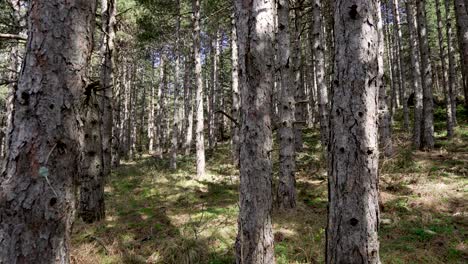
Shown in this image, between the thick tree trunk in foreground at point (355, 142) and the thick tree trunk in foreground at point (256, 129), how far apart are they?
0.85m

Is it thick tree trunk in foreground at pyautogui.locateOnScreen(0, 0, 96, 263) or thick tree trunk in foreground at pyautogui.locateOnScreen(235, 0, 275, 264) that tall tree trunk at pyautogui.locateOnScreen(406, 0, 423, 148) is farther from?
thick tree trunk in foreground at pyautogui.locateOnScreen(0, 0, 96, 263)

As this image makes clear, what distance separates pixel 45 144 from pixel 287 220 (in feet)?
16.3

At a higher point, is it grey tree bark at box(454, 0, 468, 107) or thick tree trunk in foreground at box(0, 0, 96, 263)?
grey tree bark at box(454, 0, 468, 107)

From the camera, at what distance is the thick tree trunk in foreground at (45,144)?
225cm

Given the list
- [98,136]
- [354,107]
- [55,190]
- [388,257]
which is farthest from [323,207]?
[55,190]

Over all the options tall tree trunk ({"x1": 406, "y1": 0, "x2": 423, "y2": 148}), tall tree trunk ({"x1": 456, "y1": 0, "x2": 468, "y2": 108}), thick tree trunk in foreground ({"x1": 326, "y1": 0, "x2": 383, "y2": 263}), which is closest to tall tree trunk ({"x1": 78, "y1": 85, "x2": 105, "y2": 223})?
thick tree trunk in foreground ({"x1": 326, "y1": 0, "x2": 383, "y2": 263})

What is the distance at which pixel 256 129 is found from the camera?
363cm

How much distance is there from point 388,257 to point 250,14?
3.92 meters

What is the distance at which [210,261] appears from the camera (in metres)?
4.58

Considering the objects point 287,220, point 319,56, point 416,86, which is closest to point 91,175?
point 287,220

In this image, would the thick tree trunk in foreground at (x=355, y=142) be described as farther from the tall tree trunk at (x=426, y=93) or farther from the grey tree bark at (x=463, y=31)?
the tall tree trunk at (x=426, y=93)

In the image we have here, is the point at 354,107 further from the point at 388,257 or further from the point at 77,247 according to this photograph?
the point at 77,247

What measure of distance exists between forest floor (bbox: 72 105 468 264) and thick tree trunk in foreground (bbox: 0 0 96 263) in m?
2.47

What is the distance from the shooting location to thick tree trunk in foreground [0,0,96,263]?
88.5 inches
